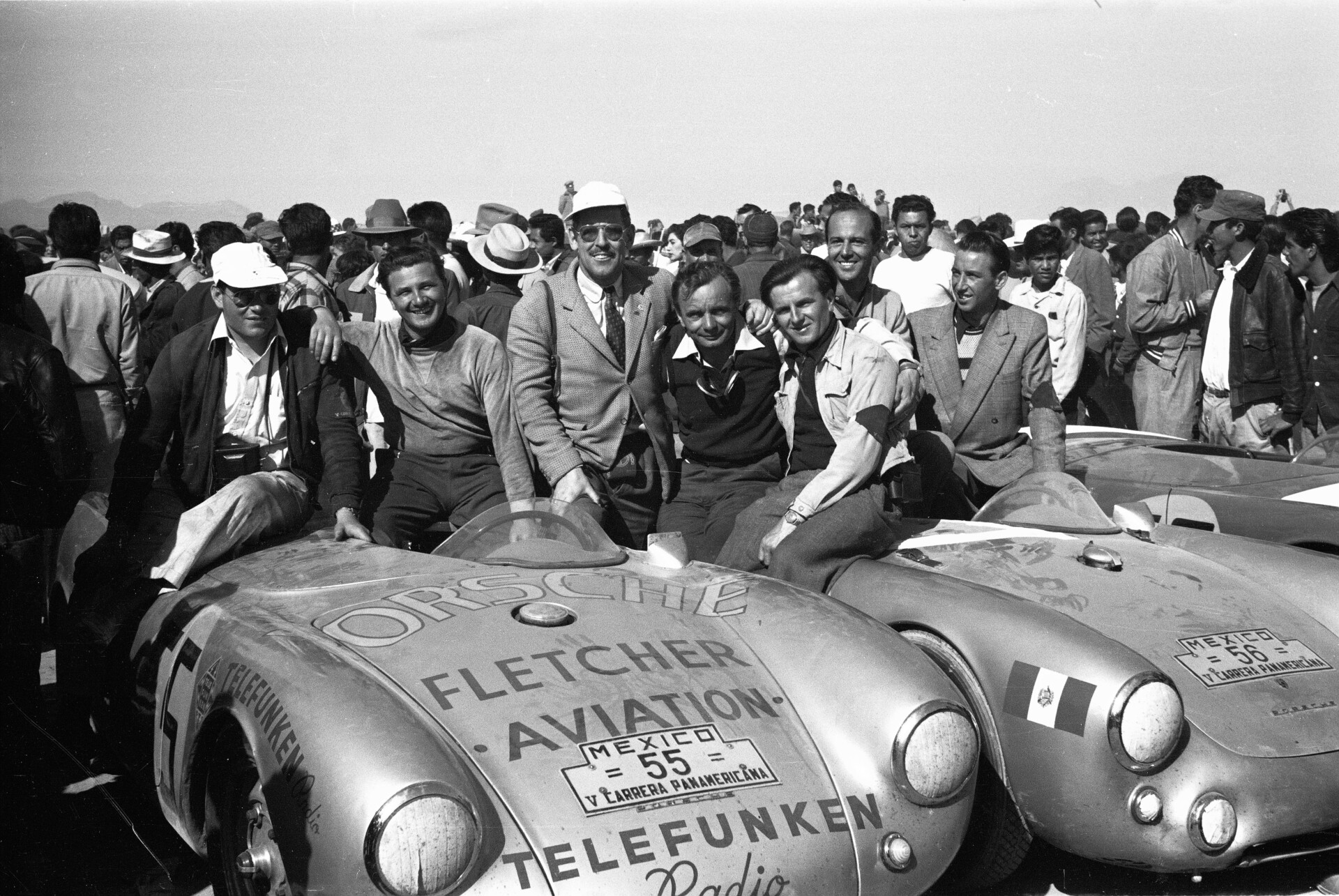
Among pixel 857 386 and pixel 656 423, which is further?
pixel 656 423

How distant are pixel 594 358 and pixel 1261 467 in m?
3.27

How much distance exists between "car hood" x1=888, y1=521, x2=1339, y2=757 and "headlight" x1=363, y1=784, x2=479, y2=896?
224cm

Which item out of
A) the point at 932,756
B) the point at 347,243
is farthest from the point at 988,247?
the point at 347,243

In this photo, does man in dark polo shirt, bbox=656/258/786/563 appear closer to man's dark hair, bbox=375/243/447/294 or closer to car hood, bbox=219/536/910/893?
man's dark hair, bbox=375/243/447/294

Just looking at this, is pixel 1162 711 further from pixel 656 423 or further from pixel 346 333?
pixel 346 333

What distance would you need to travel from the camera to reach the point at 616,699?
326cm

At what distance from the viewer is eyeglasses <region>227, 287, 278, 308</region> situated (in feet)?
15.6

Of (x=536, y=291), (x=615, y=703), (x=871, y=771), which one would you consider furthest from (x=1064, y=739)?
(x=536, y=291)

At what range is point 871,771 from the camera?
3.27m

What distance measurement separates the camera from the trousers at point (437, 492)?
5.14 metres

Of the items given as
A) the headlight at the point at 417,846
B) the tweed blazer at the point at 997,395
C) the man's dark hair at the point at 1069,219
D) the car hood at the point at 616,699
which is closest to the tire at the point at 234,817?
the car hood at the point at 616,699

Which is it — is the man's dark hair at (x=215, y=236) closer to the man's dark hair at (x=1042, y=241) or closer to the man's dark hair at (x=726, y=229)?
the man's dark hair at (x=726, y=229)

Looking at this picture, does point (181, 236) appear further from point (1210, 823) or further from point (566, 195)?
point (1210, 823)

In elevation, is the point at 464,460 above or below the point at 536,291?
below
